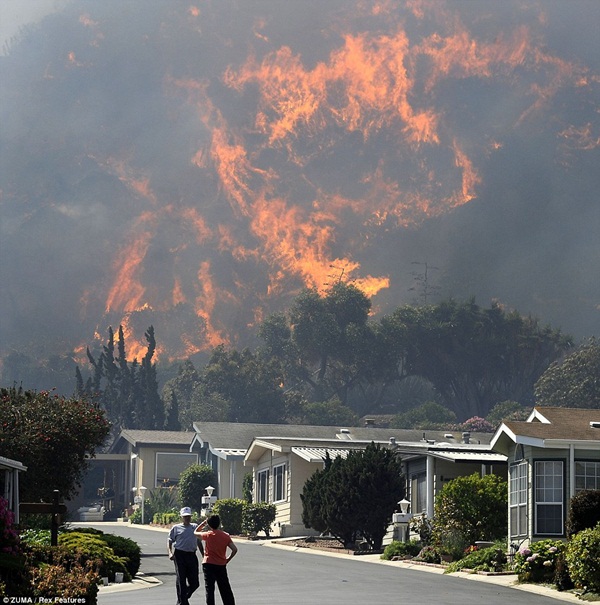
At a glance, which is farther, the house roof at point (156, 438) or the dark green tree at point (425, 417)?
the dark green tree at point (425, 417)

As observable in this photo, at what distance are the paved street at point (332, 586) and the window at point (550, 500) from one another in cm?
348

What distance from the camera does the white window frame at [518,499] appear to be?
126 ft

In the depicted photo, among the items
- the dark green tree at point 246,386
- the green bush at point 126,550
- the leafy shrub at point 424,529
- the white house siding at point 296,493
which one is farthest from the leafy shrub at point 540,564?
the dark green tree at point 246,386

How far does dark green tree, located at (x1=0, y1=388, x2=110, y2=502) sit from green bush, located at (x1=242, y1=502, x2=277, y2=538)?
21938mm

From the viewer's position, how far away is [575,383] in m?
145

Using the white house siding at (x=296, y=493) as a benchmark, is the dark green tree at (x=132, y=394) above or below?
above

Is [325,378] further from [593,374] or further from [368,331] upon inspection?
[593,374]

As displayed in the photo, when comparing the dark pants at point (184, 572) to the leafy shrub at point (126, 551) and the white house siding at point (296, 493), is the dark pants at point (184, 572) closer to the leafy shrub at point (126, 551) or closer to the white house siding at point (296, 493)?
the leafy shrub at point (126, 551)

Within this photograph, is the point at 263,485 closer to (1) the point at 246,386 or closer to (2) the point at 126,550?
(2) the point at 126,550

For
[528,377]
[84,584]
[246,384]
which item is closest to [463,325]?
[528,377]

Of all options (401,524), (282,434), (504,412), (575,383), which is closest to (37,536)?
(401,524)

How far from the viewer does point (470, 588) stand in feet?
101

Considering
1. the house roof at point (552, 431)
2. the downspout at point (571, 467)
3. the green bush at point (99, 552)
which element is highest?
the house roof at point (552, 431)

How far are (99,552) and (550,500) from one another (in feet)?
47.3
